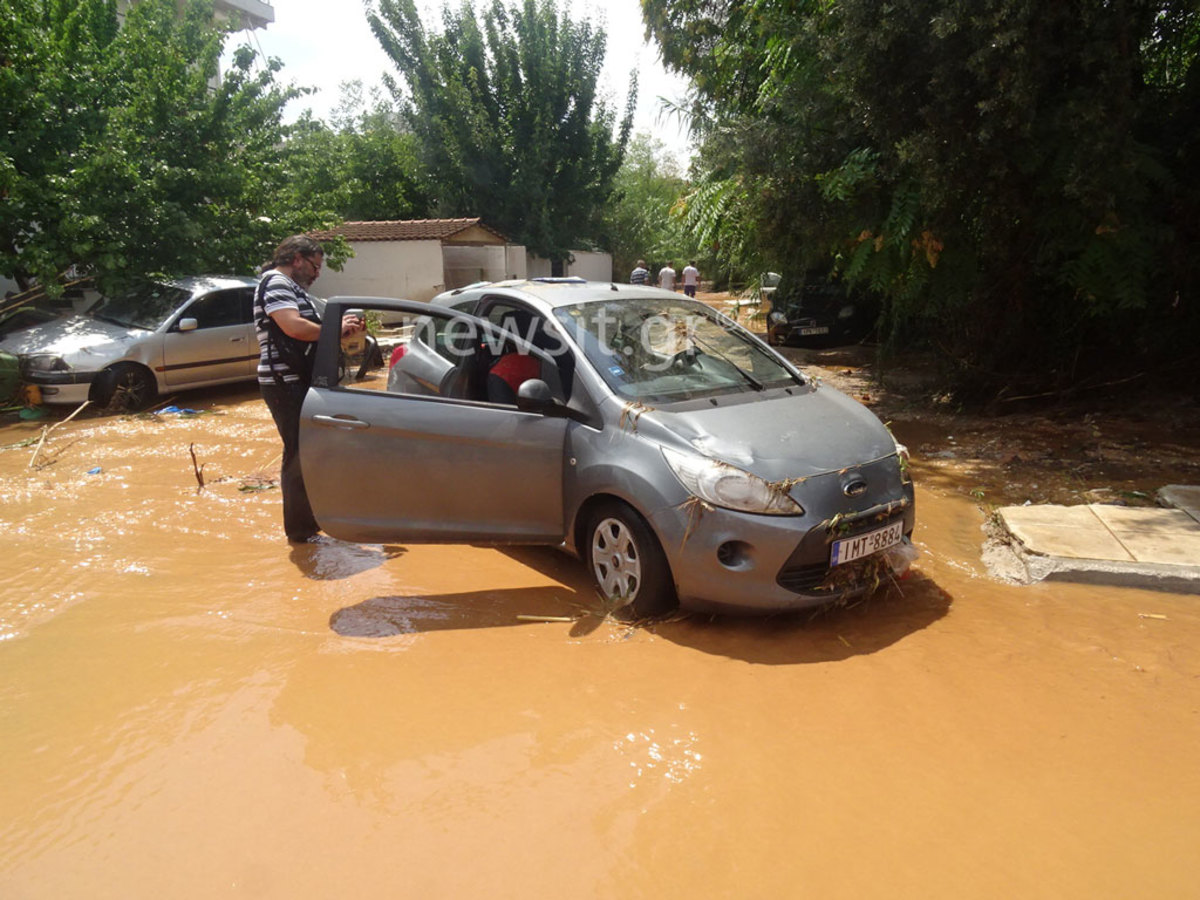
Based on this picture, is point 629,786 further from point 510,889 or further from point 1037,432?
point 1037,432

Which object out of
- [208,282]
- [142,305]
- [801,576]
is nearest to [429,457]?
[801,576]

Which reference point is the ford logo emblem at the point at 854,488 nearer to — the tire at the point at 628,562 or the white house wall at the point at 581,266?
the tire at the point at 628,562

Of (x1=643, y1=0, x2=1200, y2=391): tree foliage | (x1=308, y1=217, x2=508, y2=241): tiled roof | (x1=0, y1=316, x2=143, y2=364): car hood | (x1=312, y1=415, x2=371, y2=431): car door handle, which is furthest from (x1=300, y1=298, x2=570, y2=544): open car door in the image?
(x1=308, y1=217, x2=508, y2=241): tiled roof

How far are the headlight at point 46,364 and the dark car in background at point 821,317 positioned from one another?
34.2 feet

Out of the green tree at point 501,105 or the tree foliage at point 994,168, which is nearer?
the tree foliage at point 994,168

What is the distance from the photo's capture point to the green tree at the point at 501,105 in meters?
27.1

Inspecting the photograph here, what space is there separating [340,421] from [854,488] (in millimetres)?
2617

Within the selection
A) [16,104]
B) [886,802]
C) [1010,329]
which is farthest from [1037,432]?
[16,104]

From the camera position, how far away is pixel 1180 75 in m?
7.47

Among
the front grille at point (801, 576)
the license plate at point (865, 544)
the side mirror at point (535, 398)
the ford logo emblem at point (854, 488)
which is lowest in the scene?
the front grille at point (801, 576)

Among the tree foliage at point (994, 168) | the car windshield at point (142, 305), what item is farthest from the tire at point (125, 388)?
the tree foliage at point (994, 168)

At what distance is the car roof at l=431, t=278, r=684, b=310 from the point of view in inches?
188

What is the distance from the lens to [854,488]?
147 inches

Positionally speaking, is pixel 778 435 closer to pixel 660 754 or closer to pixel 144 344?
pixel 660 754
